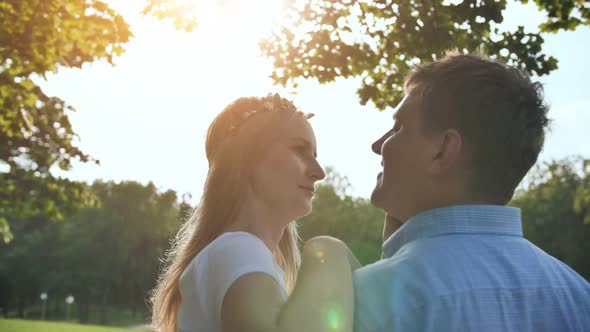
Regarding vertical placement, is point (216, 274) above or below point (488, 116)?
below

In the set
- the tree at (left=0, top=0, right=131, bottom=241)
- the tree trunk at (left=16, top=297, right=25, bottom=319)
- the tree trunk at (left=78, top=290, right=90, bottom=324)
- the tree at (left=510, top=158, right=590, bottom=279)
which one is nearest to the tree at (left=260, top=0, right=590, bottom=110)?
the tree at (left=0, top=0, right=131, bottom=241)

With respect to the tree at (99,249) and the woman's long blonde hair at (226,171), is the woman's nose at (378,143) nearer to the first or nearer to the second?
the woman's long blonde hair at (226,171)

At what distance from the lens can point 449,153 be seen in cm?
206

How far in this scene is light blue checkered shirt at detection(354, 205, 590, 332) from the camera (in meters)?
1.81

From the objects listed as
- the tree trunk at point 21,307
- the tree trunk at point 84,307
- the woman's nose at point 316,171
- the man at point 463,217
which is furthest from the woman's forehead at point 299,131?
the tree trunk at point 21,307

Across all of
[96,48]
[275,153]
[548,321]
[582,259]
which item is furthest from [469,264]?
[582,259]

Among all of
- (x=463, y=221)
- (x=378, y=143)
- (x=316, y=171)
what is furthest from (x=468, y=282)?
(x=316, y=171)

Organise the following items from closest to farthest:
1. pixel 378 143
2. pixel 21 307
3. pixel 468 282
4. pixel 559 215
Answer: pixel 468 282 < pixel 378 143 < pixel 559 215 < pixel 21 307

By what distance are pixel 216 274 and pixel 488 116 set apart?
127 centimetres

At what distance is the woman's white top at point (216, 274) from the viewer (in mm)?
2564

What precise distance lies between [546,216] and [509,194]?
63.7 m

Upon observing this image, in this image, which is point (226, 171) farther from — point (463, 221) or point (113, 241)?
point (113, 241)

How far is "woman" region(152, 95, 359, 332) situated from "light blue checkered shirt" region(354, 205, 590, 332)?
0.42 feet

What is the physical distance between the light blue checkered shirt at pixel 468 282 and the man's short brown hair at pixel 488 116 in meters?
0.12
